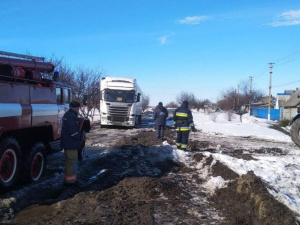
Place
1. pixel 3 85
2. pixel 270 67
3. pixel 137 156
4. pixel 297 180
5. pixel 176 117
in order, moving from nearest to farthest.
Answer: pixel 3 85 → pixel 297 180 → pixel 137 156 → pixel 176 117 → pixel 270 67

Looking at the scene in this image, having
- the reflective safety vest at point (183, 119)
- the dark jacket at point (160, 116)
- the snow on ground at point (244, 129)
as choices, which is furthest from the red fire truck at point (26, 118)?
the snow on ground at point (244, 129)

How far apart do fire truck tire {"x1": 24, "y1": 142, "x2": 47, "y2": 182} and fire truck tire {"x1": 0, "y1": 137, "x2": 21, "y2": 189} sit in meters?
0.32

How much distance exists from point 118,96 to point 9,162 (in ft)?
53.9

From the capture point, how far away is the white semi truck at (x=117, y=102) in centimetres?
2227

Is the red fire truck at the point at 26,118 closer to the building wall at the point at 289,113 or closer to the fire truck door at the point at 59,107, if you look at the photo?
the fire truck door at the point at 59,107

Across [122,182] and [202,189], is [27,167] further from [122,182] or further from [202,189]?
[202,189]

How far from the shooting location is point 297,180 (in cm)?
750

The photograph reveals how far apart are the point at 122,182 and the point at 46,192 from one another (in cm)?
159

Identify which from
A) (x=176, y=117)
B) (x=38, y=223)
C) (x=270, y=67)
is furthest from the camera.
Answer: (x=270, y=67)

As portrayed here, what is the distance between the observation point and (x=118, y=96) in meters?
22.5

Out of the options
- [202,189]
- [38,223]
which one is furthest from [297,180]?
[38,223]

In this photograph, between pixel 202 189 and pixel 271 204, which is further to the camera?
pixel 202 189

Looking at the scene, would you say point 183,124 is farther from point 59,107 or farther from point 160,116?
point 59,107

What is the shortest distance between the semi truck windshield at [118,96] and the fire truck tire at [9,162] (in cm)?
1600
